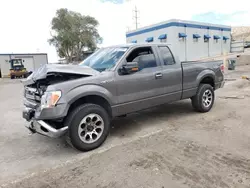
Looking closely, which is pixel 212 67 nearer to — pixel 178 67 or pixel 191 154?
pixel 178 67

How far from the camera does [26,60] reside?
36969 millimetres

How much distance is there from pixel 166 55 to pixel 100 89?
2002 millimetres

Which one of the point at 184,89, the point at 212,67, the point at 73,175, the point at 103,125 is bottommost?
the point at 73,175

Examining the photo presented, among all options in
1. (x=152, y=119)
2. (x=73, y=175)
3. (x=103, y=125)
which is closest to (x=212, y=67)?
(x=152, y=119)

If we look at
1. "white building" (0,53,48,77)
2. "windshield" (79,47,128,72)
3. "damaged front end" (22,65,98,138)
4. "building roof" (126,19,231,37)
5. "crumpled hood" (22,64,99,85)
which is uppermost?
"building roof" (126,19,231,37)

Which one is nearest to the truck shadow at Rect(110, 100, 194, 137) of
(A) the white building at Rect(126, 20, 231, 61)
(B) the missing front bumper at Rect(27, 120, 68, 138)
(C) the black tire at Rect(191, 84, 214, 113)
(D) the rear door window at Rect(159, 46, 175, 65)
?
(C) the black tire at Rect(191, 84, 214, 113)

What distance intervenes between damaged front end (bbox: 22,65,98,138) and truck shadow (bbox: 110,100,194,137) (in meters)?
1.42

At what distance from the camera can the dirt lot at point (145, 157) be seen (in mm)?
2736

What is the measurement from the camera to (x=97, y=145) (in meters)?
3.71

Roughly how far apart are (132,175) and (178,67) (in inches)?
117

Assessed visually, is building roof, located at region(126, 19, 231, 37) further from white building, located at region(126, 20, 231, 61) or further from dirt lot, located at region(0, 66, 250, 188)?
dirt lot, located at region(0, 66, 250, 188)

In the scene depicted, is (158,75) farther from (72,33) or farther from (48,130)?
(72,33)

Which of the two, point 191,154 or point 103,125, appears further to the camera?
point 103,125

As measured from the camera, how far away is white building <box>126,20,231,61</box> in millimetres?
24219
